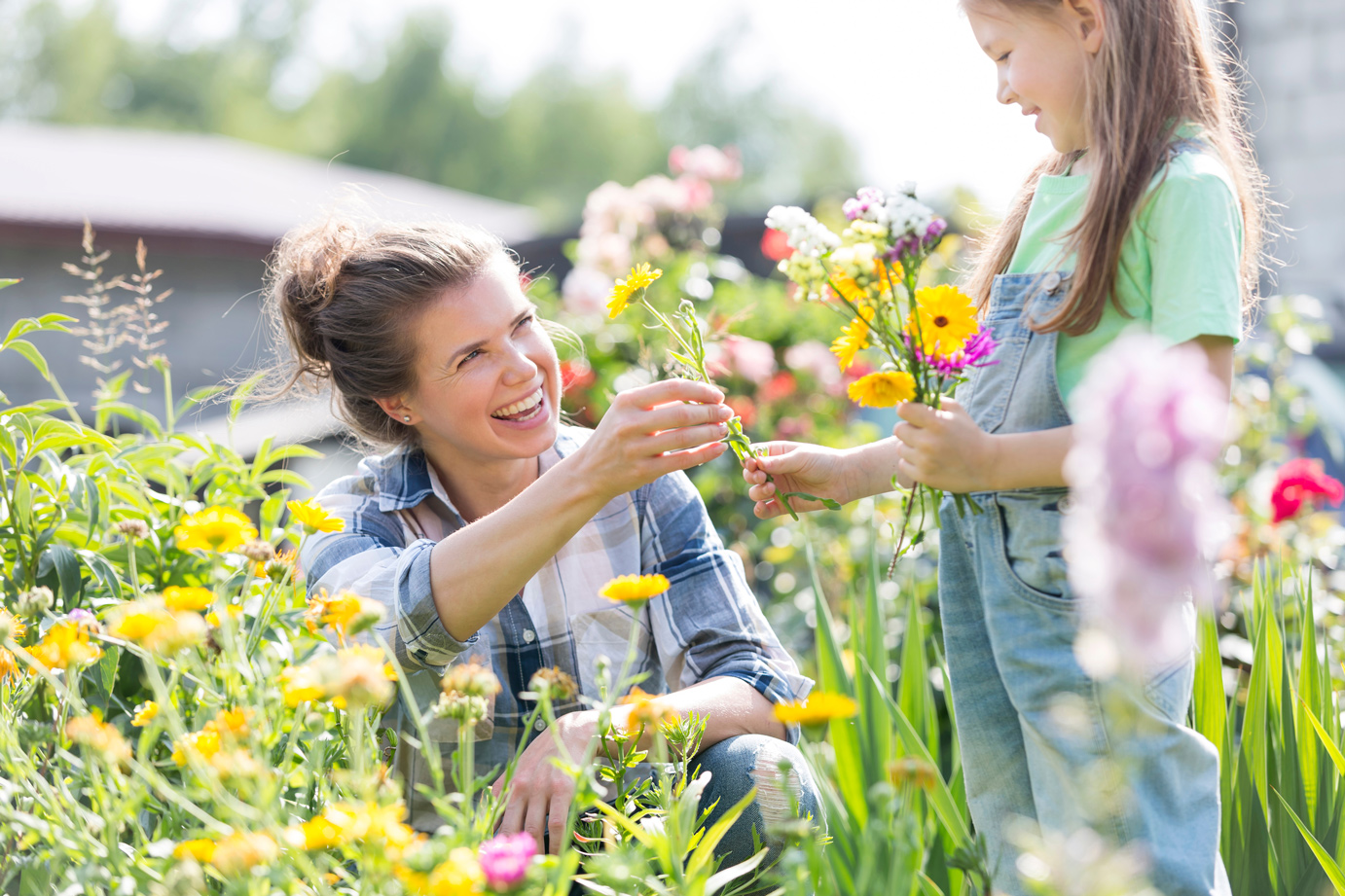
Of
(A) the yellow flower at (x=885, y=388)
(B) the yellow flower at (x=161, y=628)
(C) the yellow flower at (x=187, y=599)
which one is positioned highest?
(A) the yellow flower at (x=885, y=388)

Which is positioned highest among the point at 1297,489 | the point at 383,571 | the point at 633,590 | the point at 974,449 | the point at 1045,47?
the point at 1045,47

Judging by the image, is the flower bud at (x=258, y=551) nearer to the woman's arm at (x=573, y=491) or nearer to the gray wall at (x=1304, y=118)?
the woman's arm at (x=573, y=491)

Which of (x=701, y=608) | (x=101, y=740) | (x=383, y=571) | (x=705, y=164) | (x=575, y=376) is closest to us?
(x=101, y=740)

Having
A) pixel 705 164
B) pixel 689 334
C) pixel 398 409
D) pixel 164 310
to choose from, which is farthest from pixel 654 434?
pixel 164 310

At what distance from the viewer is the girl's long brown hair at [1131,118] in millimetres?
1122

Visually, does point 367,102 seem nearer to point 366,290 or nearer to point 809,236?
point 366,290

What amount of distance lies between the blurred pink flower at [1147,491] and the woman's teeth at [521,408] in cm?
126

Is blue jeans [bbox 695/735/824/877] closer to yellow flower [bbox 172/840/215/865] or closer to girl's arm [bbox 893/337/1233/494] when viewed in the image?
girl's arm [bbox 893/337/1233/494]

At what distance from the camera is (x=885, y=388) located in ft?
3.24

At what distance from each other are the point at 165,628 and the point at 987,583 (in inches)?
35.2

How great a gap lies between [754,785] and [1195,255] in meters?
0.87

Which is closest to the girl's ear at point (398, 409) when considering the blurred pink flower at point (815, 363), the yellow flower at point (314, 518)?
the yellow flower at point (314, 518)

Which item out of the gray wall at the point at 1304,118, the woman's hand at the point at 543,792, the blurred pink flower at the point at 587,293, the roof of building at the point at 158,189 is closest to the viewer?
the woman's hand at the point at 543,792

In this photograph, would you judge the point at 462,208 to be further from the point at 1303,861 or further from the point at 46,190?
the point at 1303,861
